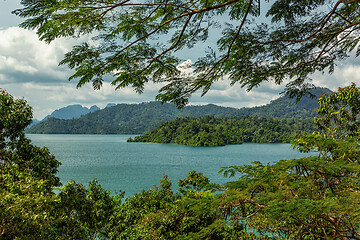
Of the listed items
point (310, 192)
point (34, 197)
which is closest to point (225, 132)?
point (34, 197)

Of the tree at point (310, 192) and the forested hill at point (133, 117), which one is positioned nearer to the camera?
the tree at point (310, 192)

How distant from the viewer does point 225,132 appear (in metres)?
65.5

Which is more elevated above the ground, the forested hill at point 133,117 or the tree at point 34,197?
the forested hill at point 133,117

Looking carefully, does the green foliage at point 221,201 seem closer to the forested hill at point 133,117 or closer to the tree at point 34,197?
the tree at point 34,197

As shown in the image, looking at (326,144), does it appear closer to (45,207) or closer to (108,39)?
(108,39)

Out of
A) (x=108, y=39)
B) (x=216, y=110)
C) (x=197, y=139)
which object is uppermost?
(x=216, y=110)

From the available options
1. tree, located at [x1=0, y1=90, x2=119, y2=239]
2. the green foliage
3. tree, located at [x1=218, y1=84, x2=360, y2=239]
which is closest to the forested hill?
the green foliage

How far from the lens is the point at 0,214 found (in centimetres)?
279

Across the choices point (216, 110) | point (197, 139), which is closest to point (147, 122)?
point (216, 110)

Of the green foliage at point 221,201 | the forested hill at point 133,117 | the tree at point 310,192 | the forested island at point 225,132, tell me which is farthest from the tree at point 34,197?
the forested hill at point 133,117

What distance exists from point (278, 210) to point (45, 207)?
3.21m

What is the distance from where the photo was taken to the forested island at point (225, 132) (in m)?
60.9

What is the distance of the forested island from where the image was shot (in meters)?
60.9

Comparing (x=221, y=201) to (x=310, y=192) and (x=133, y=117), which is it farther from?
(x=133, y=117)
